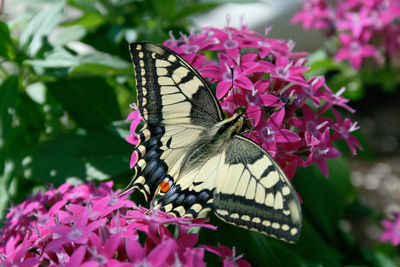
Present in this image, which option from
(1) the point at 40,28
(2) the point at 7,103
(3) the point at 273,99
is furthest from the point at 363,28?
(2) the point at 7,103

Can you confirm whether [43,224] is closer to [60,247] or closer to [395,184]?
[60,247]

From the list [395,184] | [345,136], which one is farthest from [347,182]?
[395,184]

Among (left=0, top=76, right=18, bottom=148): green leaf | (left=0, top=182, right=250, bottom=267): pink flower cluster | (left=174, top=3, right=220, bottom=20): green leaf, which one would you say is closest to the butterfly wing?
(left=0, top=182, right=250, bottom=267): pink flower cluster

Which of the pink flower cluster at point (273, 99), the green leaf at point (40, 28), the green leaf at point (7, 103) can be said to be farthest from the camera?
the green leaf at point (40, 28)

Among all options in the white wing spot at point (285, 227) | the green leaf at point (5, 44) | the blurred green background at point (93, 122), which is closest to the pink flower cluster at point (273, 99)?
the white wing spot at point (285, 227)

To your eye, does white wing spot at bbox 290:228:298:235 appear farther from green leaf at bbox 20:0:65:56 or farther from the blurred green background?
green leaf at bbox 20:0:65:56

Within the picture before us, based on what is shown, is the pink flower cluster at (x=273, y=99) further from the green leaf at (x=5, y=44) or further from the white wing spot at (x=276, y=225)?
the green leaf at (x=5, y=44)

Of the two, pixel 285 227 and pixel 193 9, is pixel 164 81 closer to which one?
pixel 285 227
